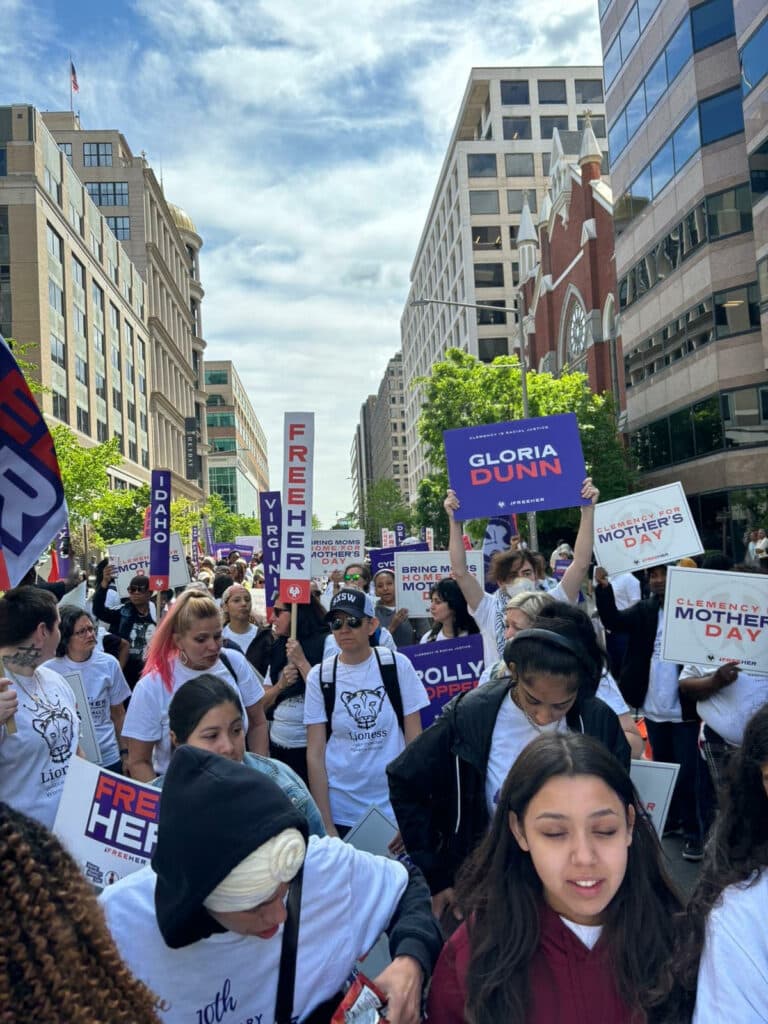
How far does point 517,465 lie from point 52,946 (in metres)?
5.68

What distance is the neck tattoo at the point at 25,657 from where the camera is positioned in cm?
374

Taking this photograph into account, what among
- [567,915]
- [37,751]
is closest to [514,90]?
[37,751]

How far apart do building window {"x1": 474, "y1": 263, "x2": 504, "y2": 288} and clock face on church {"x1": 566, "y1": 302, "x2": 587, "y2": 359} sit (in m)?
28.2

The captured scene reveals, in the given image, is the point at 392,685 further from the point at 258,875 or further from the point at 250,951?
the point at 258,875

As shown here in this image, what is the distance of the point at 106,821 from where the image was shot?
290cm

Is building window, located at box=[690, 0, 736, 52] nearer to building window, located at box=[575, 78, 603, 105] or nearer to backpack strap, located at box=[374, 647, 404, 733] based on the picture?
backpack strap, located at box=[374, 647, 404, 733]

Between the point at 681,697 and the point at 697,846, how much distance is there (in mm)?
947

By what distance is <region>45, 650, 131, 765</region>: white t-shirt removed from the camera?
538cm

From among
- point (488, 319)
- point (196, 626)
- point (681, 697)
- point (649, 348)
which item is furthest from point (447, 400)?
point (488, 319)

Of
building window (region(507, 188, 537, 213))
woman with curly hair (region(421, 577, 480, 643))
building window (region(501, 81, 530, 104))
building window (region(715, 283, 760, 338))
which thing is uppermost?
building window (region(501, 81, 530, 104))

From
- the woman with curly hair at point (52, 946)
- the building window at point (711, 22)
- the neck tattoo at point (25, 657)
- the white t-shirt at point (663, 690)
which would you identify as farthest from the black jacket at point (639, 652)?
the building window at point (711, 22)

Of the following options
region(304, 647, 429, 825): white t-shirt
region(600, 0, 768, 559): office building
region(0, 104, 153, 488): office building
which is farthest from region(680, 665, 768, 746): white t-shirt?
region(0, 104, 153, 488): office building

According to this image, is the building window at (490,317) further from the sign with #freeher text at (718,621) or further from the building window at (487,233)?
the sign with #freeher text at (718,621)

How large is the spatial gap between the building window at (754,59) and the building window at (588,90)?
5837cm
